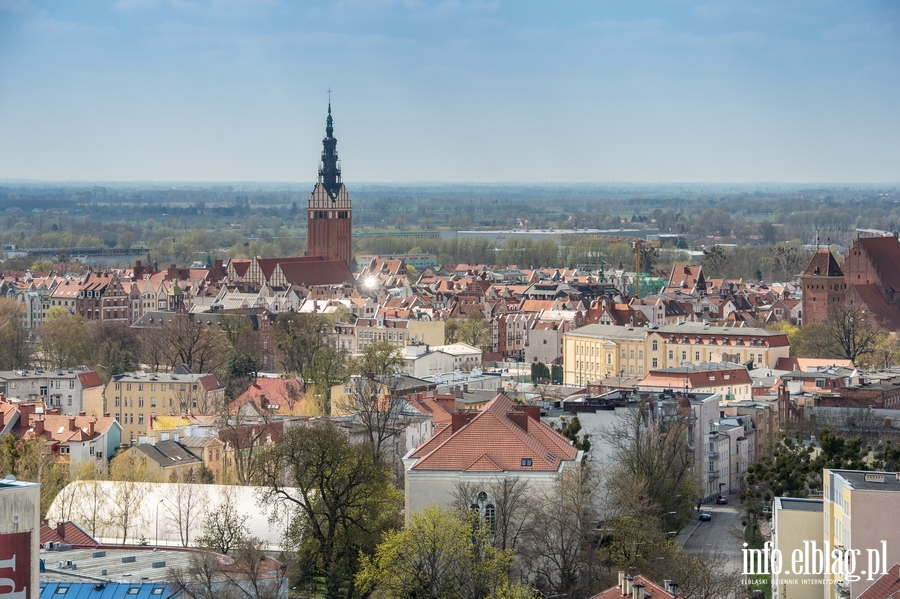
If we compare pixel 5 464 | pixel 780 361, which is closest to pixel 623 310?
pixel 780 361

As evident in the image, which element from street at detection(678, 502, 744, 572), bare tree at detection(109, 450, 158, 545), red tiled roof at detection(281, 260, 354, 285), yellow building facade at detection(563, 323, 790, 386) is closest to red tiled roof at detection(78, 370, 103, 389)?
yellow building facade at detection(563, 323, 790, 386)

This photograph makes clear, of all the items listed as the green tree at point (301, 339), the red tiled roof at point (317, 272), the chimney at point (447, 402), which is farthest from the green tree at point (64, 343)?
the chimney at point (447, 402)

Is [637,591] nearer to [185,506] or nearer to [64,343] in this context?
[185,506]

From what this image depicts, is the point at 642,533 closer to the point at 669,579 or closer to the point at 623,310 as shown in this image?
the point at 669,579

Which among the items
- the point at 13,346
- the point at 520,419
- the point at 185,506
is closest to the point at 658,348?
the point at 13,346

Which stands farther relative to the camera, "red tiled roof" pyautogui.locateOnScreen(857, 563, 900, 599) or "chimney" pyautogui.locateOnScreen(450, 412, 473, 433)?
"chimney" pyautogui.locateOnScreen(450, 412, 473, 433)

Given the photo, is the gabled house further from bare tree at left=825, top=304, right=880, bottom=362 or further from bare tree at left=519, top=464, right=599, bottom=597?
bare tree at left=825, top=304, right=880, bottom=362
